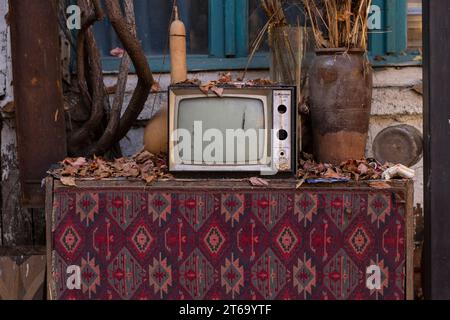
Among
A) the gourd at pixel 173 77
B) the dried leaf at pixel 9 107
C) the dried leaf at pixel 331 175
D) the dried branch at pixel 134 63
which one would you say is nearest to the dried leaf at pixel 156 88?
the dried branch at pixel 134 63

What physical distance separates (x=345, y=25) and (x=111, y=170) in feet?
4.42

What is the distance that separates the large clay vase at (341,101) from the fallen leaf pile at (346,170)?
0.27ft

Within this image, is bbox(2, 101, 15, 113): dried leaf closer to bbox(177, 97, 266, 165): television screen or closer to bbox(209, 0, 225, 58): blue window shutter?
bbox(209, 0, 225, 58): blue window shutter

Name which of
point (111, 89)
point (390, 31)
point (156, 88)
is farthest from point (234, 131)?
point (390, 31)

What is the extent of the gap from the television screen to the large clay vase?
1.31 feet

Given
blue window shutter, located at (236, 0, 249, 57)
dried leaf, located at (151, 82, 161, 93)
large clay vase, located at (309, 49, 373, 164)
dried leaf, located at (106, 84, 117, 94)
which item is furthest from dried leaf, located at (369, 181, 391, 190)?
Answer: dried leaf, located at (106, 84, 117, 94)

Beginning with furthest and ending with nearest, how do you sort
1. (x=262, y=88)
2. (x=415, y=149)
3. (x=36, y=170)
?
(x=415, y=149), (x=36, y=170), (x=262, y=88)

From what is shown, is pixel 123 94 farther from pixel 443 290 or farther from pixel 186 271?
pixel 443 290

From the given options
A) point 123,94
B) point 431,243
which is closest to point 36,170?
point 123,94

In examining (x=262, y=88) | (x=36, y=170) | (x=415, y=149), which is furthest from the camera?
(x=415, y=149)

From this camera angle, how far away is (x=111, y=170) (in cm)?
344
